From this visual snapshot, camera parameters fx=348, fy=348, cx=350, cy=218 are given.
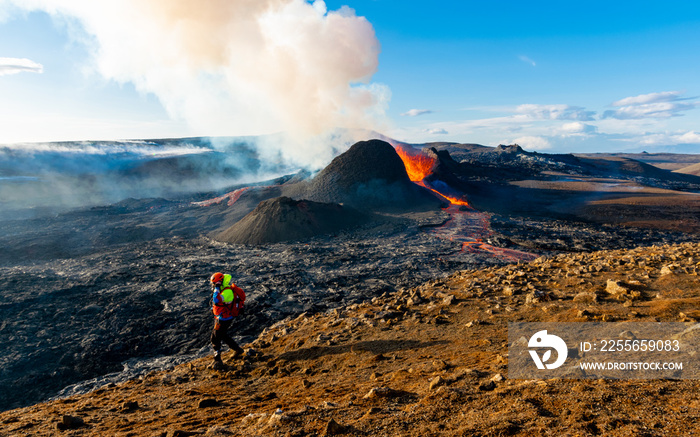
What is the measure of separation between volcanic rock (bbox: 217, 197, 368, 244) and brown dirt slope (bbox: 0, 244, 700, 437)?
47.2 feet

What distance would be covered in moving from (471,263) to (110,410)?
15857 millimetres

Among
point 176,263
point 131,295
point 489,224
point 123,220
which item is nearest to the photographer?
point 131,295

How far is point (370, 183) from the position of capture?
34781 millimetres

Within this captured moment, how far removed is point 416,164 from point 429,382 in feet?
137

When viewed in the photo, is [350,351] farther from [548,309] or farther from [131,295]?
[131,295]

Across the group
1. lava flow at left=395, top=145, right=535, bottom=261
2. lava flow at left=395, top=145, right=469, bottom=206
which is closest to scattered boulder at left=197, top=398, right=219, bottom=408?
lava flow at left=395, top=145, right=535, bottom=261

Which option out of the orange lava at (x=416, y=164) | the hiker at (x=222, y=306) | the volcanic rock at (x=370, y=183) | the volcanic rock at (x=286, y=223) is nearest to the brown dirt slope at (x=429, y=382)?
the hiker at (x=222, y=306)

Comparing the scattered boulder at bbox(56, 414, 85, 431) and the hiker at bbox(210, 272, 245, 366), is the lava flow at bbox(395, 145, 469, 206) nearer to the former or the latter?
the hiker at bbox(210, 272, 245, 366)

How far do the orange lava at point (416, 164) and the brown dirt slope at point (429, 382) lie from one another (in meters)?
32.5

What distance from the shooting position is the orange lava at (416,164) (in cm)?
4194

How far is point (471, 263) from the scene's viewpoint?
58.1ft

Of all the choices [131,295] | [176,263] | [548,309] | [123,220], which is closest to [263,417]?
[548,309]

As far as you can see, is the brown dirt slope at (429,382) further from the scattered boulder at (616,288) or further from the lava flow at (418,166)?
the lava flow at (418,166)

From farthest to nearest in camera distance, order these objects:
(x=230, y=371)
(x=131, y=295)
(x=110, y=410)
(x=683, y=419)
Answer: (x=131, y=295) < (x=230, y=371) < (x=110, y=410) < (x=683, y=419)
